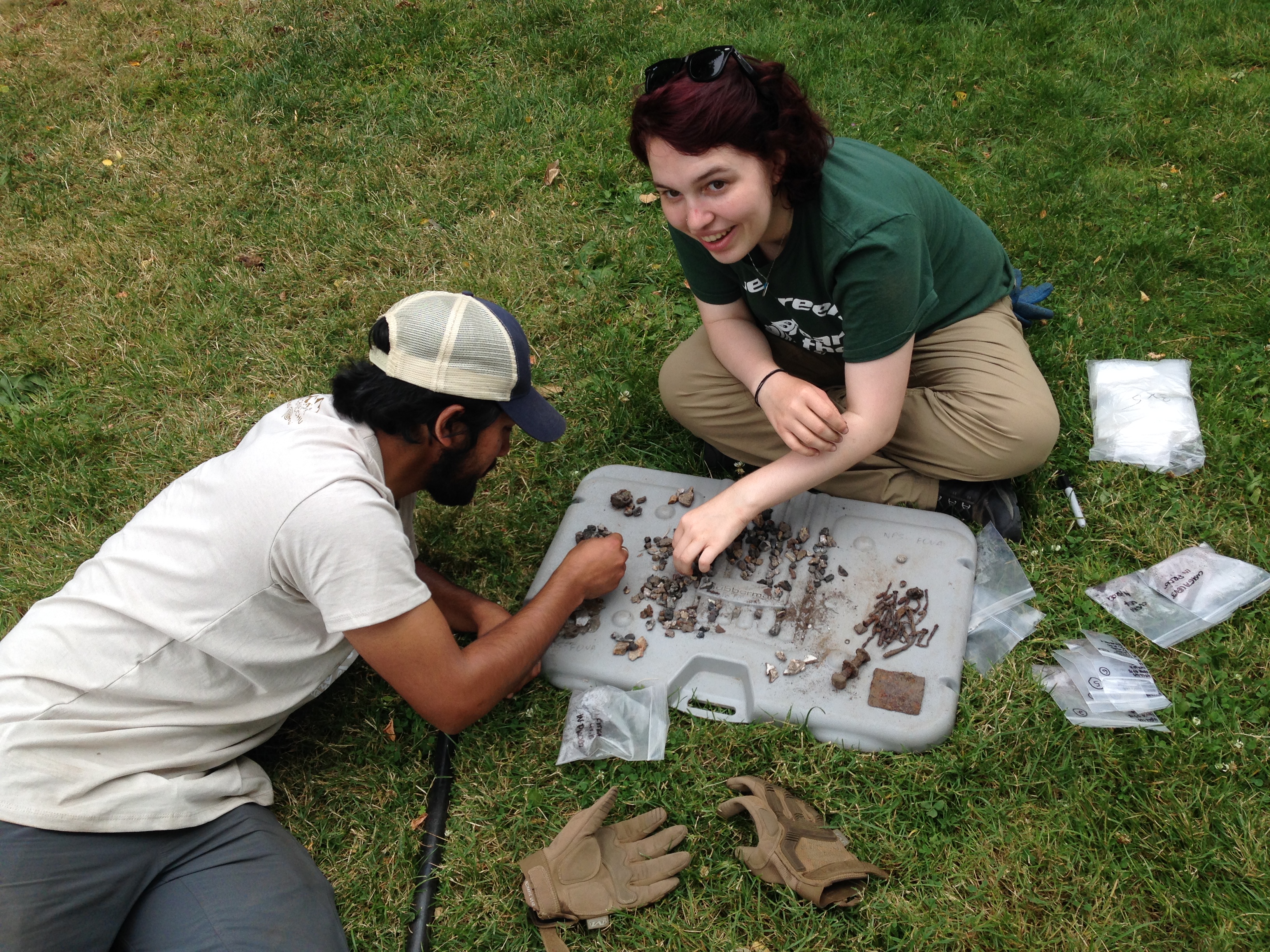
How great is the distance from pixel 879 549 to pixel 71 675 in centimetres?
230

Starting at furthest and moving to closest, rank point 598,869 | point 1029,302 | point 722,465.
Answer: point 1029,302 < point 722,465 < point 598,869

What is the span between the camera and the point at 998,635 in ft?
8.98

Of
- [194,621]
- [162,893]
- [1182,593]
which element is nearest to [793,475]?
[1182,593]

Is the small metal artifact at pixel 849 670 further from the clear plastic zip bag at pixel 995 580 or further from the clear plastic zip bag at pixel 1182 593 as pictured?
the clear plastic zip bag at pixel 1182 593

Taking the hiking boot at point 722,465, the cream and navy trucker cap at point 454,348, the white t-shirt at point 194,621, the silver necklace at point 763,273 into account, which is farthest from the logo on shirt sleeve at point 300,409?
the hiking boot at point 722,465

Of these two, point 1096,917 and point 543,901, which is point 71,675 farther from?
point 1096,917

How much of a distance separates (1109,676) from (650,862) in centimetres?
143

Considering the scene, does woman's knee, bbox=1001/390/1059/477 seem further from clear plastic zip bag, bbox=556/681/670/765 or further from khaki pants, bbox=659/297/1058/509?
clear plastic zip bag, bbox=556/681/670/765

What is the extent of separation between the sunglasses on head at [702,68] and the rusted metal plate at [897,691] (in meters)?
1.66

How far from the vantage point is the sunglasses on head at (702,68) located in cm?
219

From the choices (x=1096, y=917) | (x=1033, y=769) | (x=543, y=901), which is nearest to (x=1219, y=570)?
(x=1033, y=769)

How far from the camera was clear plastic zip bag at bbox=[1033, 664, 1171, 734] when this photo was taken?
248 cm

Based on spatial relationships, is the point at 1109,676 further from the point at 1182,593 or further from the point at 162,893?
the point at 162,893

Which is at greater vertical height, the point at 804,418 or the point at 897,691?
the point at 804,418
